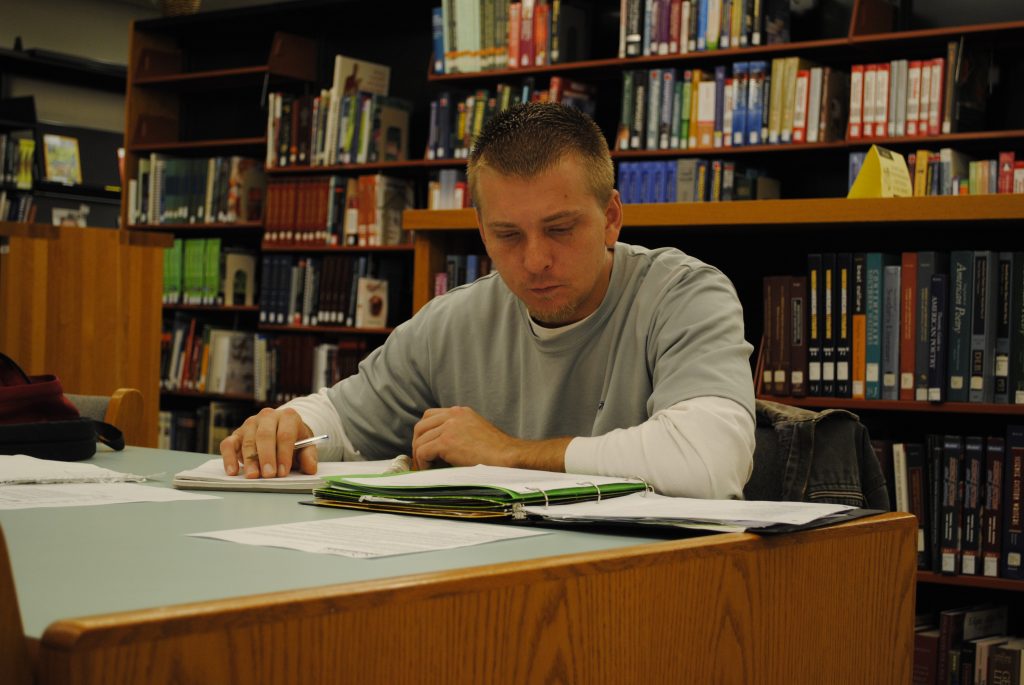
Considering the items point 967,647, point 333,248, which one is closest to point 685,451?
point 967,647

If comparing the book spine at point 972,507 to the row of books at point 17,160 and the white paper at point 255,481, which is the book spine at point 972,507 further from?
the row of books at point 17,160

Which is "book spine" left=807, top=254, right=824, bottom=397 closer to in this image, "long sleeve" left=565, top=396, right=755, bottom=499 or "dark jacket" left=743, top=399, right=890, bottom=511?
"dark jacket" left=743, top=399, right=890, bottom=511

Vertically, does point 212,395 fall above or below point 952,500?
below

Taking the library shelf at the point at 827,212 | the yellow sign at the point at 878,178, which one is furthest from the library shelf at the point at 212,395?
the yellow sign at the point at 878,178

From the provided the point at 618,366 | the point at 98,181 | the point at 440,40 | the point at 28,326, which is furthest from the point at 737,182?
the point at 98,181

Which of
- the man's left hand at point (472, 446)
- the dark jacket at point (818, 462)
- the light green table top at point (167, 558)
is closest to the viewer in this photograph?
the light green table top at point (167, 558)

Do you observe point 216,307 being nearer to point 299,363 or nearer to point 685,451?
point 299,363

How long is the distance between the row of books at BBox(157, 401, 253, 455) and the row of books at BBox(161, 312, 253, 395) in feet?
0.37

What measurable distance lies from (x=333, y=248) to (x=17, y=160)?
310 centimetres

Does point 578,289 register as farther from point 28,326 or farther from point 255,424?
point 28,326

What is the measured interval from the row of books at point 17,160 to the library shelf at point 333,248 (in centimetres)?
248

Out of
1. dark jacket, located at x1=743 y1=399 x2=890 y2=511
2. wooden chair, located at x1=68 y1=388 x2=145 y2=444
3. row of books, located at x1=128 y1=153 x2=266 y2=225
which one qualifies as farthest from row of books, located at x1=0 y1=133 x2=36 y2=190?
dark jacket, located at x1=743 y1=399 x2=890 y2=511

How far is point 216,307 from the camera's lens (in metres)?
5.79

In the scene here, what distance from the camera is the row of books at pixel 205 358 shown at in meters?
5.68
